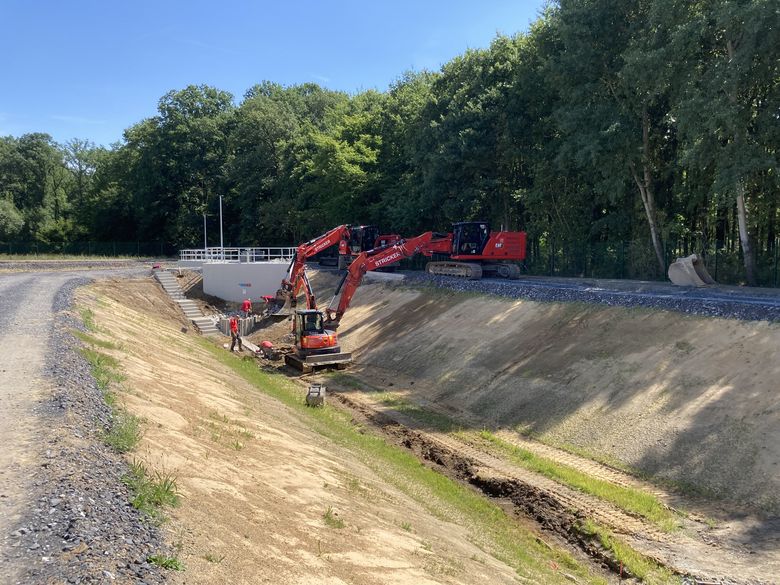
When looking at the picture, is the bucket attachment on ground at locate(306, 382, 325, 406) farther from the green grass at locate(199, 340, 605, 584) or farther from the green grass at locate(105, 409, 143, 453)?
the green grass at locate(105, 409, 143, 453)

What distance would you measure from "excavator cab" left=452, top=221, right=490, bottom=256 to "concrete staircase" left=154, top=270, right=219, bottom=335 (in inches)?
602

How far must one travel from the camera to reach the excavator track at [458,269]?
1302 inches

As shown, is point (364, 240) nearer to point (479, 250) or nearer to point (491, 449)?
point (479, 250)

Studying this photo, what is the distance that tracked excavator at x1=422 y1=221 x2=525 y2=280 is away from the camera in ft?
108

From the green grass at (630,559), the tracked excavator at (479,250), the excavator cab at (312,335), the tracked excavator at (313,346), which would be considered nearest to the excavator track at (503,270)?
the tracked excavator at (479,250)

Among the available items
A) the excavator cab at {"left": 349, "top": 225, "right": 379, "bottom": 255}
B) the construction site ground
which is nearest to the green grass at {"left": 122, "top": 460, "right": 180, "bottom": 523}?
the construction site ground

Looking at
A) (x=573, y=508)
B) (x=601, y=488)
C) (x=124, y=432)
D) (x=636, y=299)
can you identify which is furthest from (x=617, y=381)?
(x=124, y=432)

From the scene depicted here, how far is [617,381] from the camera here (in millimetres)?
17953

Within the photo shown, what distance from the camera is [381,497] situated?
10.8 meters


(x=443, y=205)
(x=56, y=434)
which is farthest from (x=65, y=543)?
(x=443, y=205)

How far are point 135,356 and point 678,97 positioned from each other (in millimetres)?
25475

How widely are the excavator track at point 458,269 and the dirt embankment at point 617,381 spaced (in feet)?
15.7

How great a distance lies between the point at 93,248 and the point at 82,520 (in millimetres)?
77504

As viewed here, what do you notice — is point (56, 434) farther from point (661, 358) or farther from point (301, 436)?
point (661, 358)
